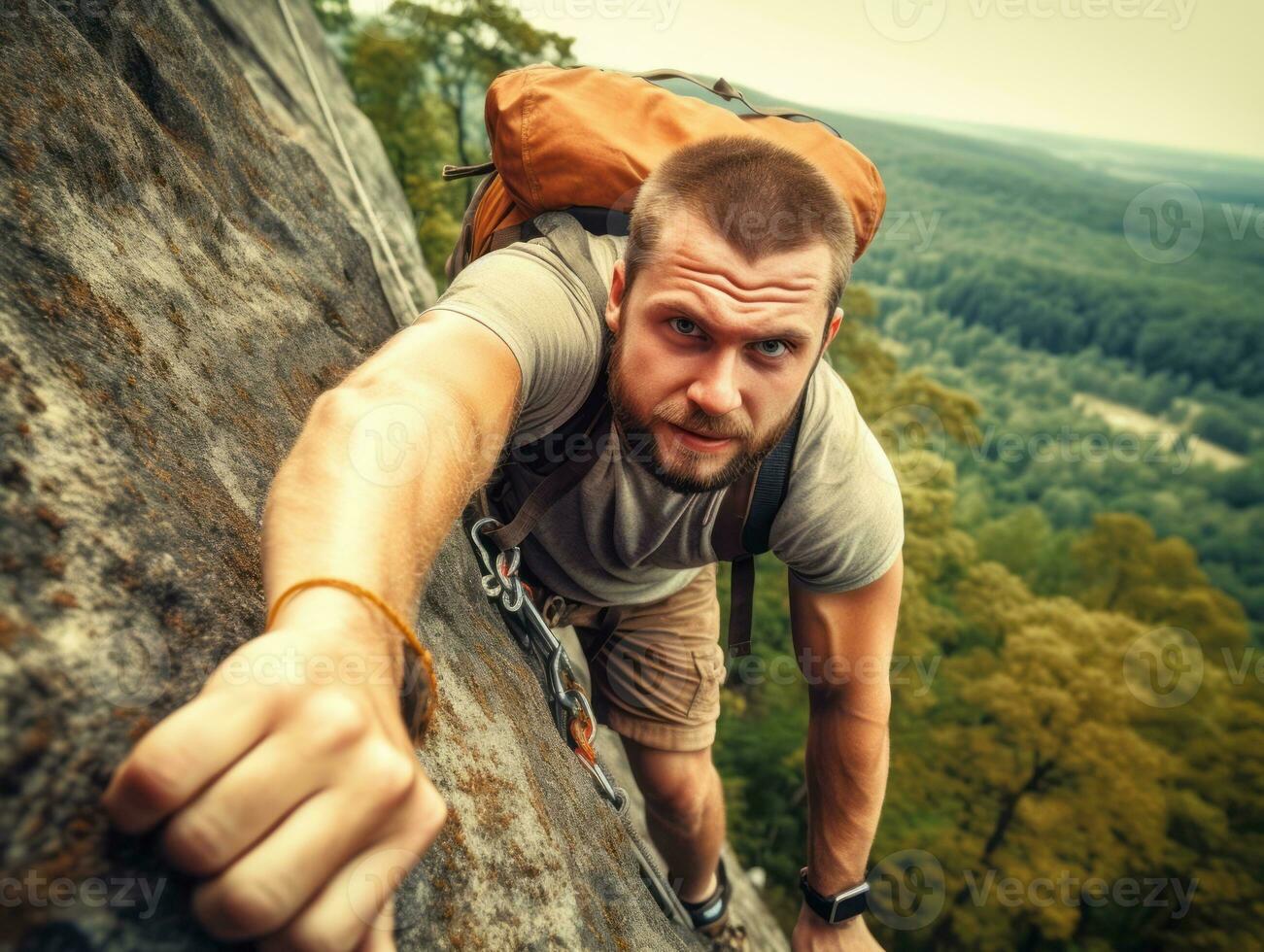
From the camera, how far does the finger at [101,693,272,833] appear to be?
862 millimetres

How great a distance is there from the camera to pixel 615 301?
102 inches

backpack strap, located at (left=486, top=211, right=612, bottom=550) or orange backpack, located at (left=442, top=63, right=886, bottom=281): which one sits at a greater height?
orange backpack, located at (left=442, top=63, right=886, bottom=281)

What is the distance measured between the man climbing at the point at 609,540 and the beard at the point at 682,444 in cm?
1

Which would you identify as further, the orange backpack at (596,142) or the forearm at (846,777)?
the forearm at (846,777)

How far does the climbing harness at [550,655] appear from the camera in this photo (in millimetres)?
2662

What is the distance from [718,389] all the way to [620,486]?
0.59 meters

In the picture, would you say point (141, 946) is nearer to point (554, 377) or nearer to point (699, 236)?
point (554, 377)

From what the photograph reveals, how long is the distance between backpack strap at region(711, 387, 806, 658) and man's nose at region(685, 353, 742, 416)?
1.05 ft
